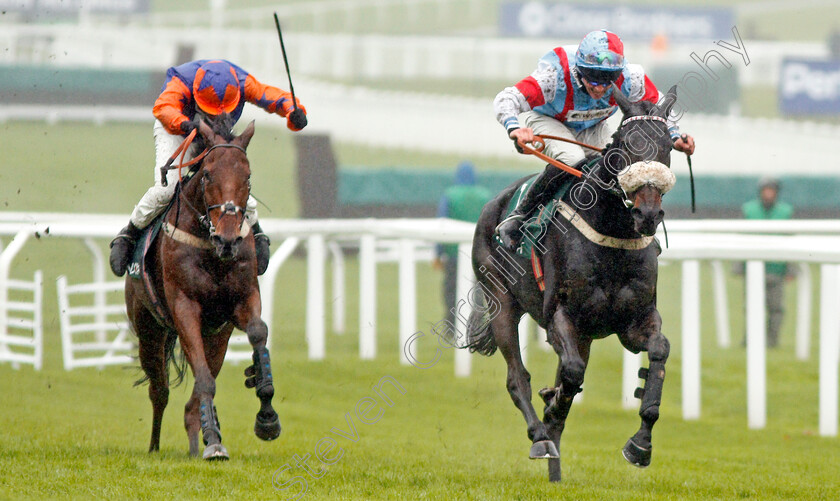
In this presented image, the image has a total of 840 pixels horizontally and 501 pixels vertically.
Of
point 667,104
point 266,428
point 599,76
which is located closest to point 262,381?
point 266,428

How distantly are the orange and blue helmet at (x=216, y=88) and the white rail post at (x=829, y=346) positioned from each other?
12.4ft

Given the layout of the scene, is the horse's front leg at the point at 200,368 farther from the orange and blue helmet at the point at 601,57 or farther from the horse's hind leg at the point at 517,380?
the orange and blue helmet at the point at 601,57

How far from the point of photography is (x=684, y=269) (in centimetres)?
775

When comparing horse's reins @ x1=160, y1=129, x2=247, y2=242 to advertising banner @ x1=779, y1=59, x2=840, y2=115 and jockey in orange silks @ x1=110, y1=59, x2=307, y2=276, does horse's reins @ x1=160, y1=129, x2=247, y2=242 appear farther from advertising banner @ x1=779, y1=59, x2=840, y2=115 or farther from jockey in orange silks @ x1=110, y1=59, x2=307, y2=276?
advertising banner @ x1=779, y1=59, x2=840, y2=115

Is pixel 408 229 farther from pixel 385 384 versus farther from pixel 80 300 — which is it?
pixel 80 300

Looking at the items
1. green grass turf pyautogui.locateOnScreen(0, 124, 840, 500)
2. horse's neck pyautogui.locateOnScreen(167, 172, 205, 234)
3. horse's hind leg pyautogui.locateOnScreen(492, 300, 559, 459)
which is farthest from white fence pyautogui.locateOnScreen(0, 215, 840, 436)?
horse's neck pyautogui.locateOnScreen(167, 172, 205, 234)

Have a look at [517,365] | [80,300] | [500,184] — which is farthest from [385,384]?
[500,184]

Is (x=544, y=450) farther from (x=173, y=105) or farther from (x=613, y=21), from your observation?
(x=613, y=21)

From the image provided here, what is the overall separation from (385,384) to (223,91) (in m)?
3.50

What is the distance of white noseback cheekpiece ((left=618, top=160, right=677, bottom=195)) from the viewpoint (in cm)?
456

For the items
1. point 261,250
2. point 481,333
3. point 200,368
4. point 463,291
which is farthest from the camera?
point 463,291

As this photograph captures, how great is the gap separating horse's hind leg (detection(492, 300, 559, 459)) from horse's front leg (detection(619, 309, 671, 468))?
405mm

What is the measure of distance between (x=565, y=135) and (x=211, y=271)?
1.81 meters

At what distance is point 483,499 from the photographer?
15.5ft
